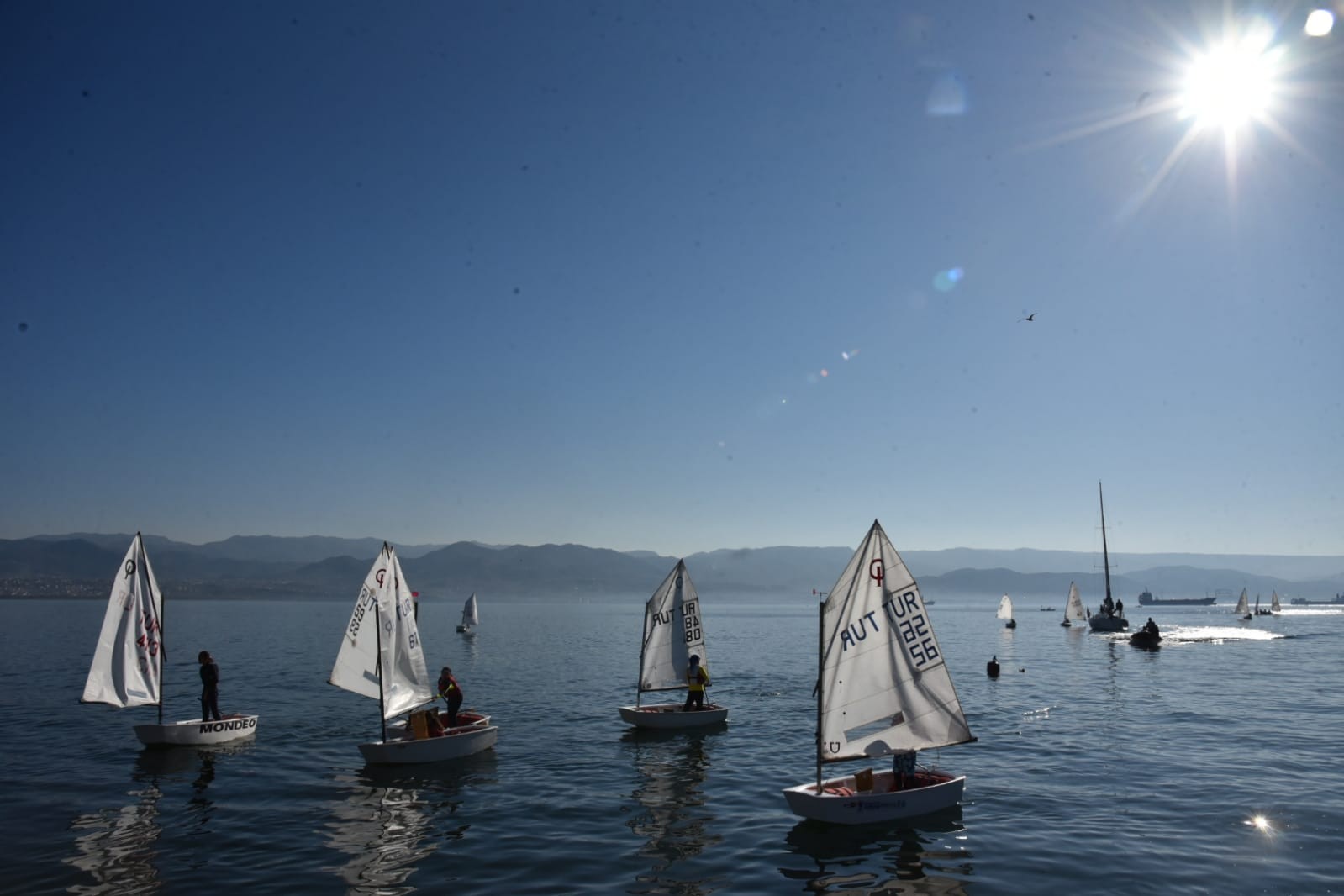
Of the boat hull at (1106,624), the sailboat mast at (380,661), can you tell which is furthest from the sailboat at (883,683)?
the boat hull at (1106,624)

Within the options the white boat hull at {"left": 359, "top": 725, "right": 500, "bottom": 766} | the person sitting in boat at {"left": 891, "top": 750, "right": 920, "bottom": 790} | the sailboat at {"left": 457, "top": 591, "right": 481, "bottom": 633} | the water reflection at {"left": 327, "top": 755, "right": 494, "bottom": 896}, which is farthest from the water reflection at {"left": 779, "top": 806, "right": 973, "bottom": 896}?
the sailboat at {"left": 457, "top": 591, "right": 481, "bottom": 633}

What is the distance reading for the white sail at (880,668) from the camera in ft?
72.6

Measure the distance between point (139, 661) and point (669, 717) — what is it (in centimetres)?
2249

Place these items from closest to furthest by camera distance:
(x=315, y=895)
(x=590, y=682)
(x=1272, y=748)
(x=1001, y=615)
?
(x=315, y=895)
(x=1272, y=748)
(x=590, y=682)
(x=1001, y=615)

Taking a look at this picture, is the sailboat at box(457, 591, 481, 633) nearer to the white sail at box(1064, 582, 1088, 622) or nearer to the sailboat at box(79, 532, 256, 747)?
the sailboat at box(79, 532, 256, 747)

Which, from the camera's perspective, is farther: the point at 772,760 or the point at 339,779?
the point at 772,760

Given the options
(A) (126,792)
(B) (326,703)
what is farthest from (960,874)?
(B) (326,703)

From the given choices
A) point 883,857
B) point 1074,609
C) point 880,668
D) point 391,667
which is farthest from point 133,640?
point 1074,609

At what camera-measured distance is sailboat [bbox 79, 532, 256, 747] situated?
31859 millimetres

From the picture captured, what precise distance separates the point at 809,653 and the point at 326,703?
5380 cm

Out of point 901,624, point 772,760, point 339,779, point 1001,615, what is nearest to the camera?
point 901,624

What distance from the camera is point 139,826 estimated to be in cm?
2184

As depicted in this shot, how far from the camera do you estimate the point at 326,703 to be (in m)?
45.7

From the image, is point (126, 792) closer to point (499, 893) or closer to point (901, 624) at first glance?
point (499, 893)
